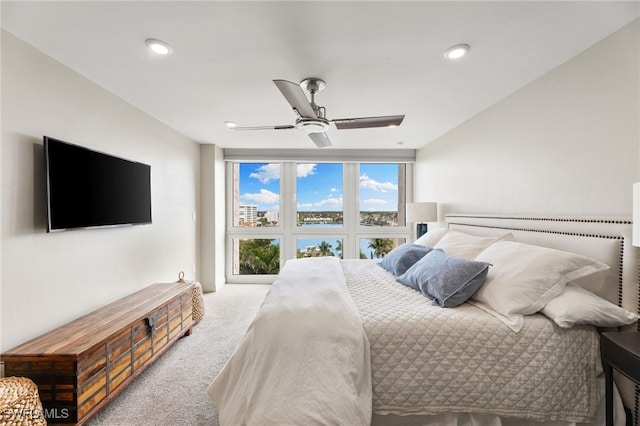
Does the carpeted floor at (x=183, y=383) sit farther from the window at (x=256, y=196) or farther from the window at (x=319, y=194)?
the window at (x=319, y=194)

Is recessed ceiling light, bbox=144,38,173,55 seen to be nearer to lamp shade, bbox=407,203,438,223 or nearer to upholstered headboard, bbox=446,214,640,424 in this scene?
upholstered headboard, bbox=446,214,640,424

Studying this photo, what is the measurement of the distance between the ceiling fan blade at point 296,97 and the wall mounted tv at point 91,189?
1.60 metres

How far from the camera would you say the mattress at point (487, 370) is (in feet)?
4.72

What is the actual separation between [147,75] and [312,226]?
3440 millimetres

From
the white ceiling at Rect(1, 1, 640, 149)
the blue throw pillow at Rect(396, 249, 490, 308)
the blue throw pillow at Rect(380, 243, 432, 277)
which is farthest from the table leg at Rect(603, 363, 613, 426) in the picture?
the white ceiling at Rect(1, 1, 640, 149)

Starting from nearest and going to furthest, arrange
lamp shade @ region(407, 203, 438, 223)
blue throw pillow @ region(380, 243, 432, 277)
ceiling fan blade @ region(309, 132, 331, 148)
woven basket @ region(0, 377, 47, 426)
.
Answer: woven basket @ region(0, 377, 47, 426) → blue throw pillow @ region(380, 243, 432, 277) → ceiling fan blade @ region(309, 132, 331, 148) → lamp shade @ region(407, 203, 438, 223)

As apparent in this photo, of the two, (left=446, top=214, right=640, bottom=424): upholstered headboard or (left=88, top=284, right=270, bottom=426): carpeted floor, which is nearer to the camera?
(left=446, top=214, right=640, bottom=424): upholstered headboard

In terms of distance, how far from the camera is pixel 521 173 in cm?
247

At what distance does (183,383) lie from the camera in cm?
218

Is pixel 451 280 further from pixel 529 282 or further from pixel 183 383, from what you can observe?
pixel 183 383

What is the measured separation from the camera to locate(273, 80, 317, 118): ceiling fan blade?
1699mm

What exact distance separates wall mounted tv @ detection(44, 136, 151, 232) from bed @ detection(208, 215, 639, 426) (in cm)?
164

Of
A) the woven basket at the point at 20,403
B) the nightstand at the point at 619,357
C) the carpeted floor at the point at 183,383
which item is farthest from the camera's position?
the carpeted floor at the point at 183,383

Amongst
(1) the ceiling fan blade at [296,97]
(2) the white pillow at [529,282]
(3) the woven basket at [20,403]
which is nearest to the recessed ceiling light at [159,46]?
(1) the ceiling fan blade at [296,97]
